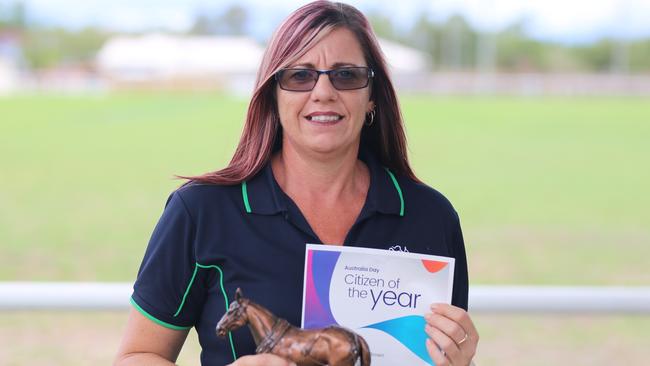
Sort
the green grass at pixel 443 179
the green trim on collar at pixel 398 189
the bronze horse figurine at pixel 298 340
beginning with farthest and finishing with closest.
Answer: the green grass at pixel 443 179, the green trim on collar at pixel 398 189, the bronze horse figurine at pixel 298 340

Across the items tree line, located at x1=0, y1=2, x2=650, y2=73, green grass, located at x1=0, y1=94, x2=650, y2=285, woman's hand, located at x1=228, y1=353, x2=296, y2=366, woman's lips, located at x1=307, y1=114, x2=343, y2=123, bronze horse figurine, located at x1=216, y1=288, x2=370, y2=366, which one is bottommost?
green grass, located at x1=0, y1=94, x2=650, y2=285

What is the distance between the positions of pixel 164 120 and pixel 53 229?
18113 millimetres

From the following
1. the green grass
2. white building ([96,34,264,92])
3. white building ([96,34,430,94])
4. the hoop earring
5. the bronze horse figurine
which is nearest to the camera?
the bronze horse figurine

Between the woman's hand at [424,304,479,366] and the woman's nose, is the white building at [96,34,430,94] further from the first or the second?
the woman's hand at [424,304,479,366]

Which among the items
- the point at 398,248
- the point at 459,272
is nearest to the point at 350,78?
the point at 398,248

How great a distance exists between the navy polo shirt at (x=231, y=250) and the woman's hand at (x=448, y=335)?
0.20 meters

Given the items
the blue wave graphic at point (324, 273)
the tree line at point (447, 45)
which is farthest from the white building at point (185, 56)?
the blue wave graphic at point (324, 273)

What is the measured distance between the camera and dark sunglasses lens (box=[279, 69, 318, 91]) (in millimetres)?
1476

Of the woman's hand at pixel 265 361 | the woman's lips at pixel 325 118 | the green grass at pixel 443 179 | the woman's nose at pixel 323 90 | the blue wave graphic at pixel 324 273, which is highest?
the woman's nose at pixel 323 90

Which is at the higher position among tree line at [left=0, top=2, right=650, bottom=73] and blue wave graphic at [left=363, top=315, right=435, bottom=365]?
blue wave graphic at [left=363, top=315, right=435, bottom=365]

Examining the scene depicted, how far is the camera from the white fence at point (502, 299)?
2.19m

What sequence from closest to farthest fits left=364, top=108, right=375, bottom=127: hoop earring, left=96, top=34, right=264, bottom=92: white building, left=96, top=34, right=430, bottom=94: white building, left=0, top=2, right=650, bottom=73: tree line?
left=364, top=108, right=375, bottom=127: hoop earring, left=0, top=2, right=650, bottom=73: tree line, left=96, top=34, right=430, bottom=94: white building, left=96, top=34, right=264, bottom=92: white building

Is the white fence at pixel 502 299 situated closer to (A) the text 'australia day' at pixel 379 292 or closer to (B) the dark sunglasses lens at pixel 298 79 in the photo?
(A) the text 'australia day' at pixel 379 292

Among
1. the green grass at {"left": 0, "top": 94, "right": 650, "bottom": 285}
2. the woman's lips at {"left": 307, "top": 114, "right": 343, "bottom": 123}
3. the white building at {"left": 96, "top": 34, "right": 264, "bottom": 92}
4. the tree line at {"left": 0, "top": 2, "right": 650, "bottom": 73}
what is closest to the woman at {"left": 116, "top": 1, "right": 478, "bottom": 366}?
the woman's lips at {"left": 307, "top": 114, "right": 343, "bottom": 123}
